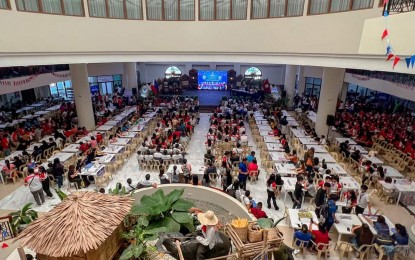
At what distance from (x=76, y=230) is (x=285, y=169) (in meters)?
7.93

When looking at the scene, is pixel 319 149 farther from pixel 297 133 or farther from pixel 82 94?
pixel 82 94

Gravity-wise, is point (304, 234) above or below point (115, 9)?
below

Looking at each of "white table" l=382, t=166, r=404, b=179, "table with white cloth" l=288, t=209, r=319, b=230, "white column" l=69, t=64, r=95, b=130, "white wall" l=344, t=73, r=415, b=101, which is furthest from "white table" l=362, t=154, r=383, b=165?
"white column" l=69, t=64, r=95, b=130

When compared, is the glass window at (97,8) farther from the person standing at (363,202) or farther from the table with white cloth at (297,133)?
the person standing at (363,202)

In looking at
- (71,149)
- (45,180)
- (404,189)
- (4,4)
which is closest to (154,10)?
(4,4)

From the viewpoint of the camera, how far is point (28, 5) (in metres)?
10.1

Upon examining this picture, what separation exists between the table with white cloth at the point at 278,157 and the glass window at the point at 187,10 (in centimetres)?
784

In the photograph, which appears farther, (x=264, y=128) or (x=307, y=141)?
(x=264, y=128)

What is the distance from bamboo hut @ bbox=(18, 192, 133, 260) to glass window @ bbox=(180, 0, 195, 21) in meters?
11.1

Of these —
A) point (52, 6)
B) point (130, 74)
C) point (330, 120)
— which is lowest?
point (330, 120)

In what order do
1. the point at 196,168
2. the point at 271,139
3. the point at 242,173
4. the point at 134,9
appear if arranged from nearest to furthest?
the point at 242,173 < the point at 196,168 < the point at 134,9 < the point at 271,139

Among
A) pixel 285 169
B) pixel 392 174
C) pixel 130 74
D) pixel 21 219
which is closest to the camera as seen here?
pixel 21 219

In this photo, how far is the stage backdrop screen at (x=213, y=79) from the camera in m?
29.0

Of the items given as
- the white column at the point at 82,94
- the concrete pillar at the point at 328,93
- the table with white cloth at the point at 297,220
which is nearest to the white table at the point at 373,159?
the concrete pillar at the point at 328,93
